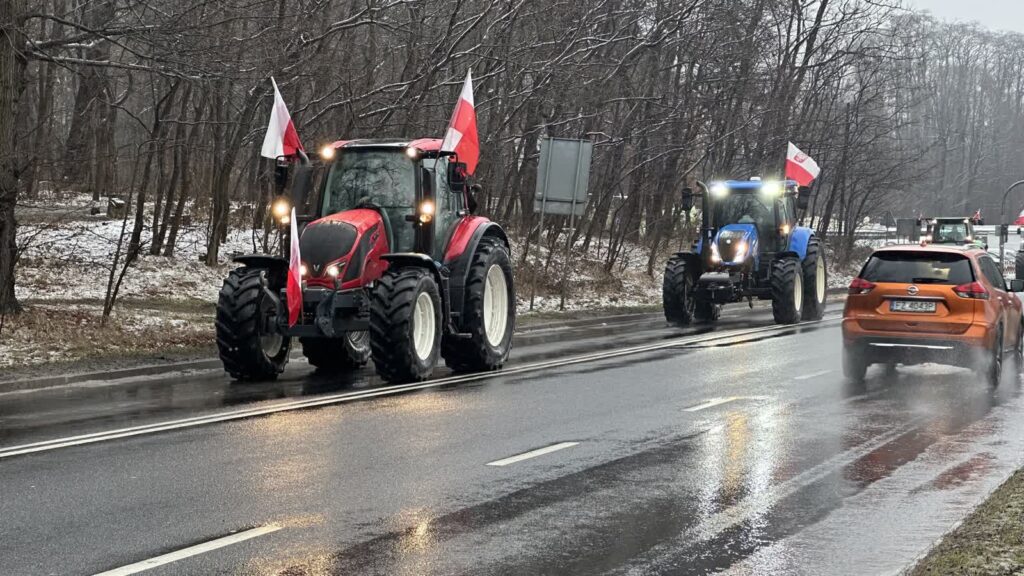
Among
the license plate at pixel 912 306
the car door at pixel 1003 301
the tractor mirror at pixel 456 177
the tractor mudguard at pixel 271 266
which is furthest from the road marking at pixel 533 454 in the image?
the car door at pixel 1003 301

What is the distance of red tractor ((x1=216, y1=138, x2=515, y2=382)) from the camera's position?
48.6 feet

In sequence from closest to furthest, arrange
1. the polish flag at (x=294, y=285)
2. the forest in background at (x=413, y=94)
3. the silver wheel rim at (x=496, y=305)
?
the polish flag at (x=294, y=285) < the silver wheel rim at (x=496, y=305) < the forest in background at (x=413, y=94)

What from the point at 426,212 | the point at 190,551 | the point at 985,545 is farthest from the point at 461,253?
the point at 985,545

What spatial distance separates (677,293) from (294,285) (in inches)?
510

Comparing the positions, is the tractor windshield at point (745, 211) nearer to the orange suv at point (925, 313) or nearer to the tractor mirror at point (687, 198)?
the tractor mirror at point (687, 198)

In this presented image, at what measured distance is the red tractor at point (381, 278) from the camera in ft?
48.6

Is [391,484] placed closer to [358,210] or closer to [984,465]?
[984,465]

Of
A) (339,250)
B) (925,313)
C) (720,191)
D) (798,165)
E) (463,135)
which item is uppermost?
(798,165)

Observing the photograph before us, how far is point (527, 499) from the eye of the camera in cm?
859

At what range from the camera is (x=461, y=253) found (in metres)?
16.3

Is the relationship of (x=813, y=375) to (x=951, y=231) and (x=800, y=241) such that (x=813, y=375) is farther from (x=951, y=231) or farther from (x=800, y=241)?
(x=951, y=231)

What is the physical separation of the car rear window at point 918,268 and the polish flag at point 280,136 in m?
7.20

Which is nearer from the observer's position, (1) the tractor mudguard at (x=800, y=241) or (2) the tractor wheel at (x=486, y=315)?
(2) the tractor wheel at (x=486, y=315)

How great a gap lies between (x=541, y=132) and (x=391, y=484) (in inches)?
1044
